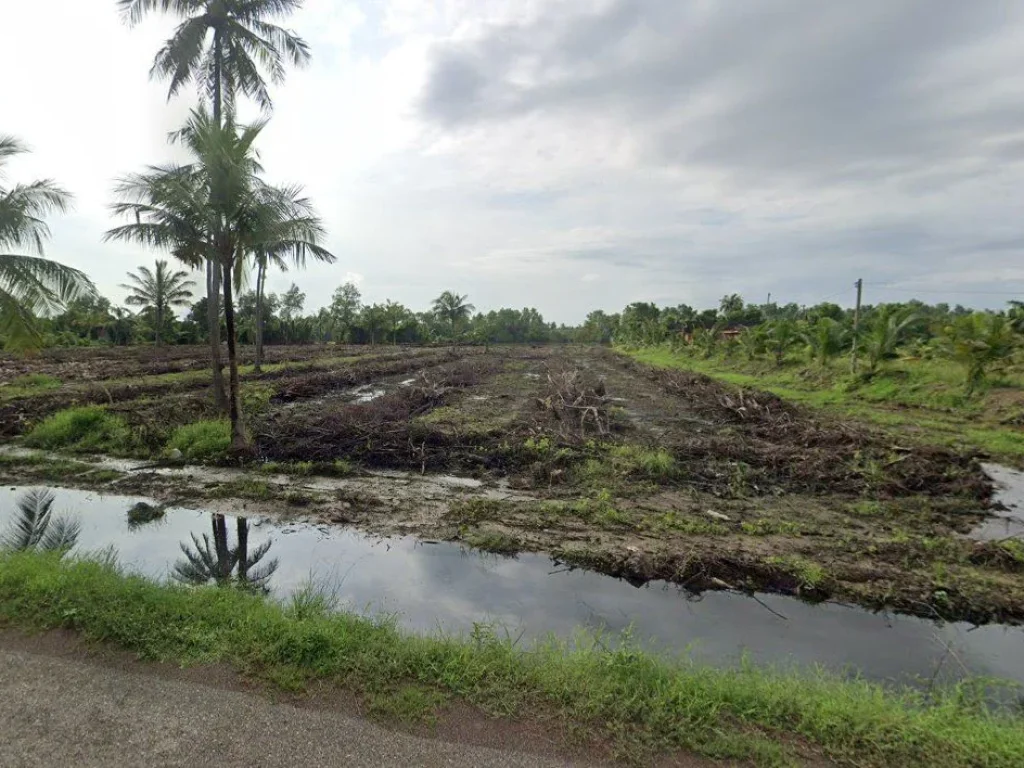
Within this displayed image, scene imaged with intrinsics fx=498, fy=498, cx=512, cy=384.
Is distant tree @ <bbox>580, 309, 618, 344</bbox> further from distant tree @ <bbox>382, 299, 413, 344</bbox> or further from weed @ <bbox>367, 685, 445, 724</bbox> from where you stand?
weed @ <bbox>367, 685, 445, 724</bbox>

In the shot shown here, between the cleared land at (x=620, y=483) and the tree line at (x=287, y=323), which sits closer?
the cleared land at (x=620, y=483)

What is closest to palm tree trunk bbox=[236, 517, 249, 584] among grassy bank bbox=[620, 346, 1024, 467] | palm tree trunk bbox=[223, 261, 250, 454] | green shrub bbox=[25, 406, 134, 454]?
palm tree trunk bbox=[223, 261, 250, 454]

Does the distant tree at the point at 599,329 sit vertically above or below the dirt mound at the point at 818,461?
above

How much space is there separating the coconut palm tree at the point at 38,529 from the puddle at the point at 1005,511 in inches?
462

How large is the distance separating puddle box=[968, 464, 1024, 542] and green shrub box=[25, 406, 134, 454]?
14714 mm

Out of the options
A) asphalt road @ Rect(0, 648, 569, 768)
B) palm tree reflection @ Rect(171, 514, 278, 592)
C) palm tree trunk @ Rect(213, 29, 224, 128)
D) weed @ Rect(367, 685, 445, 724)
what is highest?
palm tree trunk @ Rect(213, 29, 224, 128)

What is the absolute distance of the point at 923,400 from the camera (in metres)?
16.3

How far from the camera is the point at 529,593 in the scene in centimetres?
544

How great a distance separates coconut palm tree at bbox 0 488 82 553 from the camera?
239 inches

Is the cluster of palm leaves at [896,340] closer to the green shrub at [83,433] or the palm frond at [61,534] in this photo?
the palm frond at [61,534]

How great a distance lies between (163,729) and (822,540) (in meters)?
7.03

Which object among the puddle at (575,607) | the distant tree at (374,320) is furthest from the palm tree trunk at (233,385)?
the distant tree at (374,320)

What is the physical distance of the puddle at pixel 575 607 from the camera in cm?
448

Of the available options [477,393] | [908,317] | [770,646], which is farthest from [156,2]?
[908,317]
